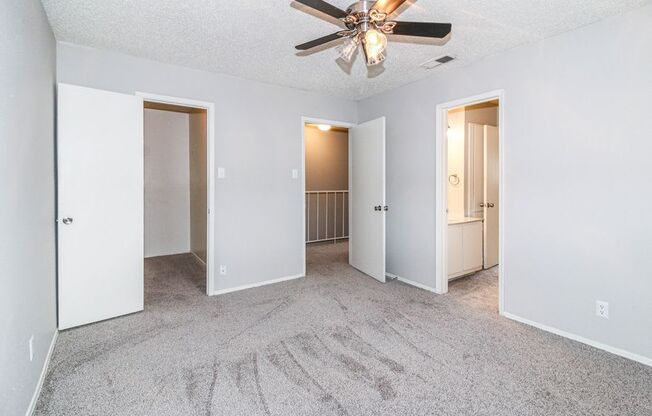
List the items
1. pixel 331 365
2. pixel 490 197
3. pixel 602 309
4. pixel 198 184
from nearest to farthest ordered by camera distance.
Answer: pixel 331 365 → pixel 602 309 → pixel 490 197 → pixel 198 184

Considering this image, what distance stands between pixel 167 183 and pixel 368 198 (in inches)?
139

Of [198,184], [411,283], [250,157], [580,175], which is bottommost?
[411,283]

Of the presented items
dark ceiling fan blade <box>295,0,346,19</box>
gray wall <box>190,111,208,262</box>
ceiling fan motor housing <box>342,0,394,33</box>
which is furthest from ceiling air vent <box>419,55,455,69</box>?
gray wall <box>190,111,208,262</box>

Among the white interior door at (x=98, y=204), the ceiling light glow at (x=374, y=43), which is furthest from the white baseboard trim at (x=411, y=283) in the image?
the white interior door at (x=98, y=204)

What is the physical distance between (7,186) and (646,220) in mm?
3617

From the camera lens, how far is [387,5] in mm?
1668

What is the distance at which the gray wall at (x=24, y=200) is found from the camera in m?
1.36

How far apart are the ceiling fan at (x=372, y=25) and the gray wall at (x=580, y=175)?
132 centimetres

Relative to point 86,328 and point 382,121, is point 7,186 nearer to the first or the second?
point 86,328

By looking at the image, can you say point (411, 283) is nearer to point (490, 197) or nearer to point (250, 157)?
point (490, 197)

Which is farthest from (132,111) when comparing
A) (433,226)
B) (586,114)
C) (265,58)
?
(586,114)

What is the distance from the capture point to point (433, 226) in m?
3.52

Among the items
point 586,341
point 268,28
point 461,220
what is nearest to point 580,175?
point 586,341

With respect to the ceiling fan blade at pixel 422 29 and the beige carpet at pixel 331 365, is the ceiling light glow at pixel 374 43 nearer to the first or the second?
the ceiling fan blade at pixel 422 29
